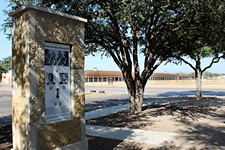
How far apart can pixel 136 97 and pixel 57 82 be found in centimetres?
866

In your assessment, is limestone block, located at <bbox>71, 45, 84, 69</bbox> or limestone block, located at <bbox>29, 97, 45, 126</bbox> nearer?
limestone block, located at <bbox>29, 97, 45, 126</bbox>

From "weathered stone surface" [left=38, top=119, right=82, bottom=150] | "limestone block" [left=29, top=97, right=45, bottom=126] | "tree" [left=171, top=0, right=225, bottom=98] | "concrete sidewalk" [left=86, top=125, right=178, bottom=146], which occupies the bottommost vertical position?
"concrete sidewalk" [left=86, top=125, right=178, bottom=146]

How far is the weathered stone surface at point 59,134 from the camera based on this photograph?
19.1 feet

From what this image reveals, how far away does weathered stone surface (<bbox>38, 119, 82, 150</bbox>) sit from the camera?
582 centimetres

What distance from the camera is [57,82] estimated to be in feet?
20.3

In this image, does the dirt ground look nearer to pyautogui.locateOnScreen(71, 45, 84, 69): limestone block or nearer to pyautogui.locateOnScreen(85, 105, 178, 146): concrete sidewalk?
pyautogui.locateOnScreen(85, 105, 178, 146): concrete sidewalk

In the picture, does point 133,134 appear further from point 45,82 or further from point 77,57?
point 45,82

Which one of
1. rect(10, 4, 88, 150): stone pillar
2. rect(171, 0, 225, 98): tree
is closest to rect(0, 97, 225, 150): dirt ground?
rect(10, 4, 88, 150): stone pillar

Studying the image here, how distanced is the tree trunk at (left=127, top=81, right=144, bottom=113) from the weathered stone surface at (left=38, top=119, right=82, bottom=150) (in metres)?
7.97

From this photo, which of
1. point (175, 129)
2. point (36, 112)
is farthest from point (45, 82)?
point (175, 129)

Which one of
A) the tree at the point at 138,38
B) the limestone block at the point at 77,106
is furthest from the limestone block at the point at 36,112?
the tree at the point at 138,38

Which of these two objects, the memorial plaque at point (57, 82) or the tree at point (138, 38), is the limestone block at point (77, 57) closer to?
the memorial plaque at point (57, 82)

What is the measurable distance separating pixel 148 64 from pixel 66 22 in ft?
27.6

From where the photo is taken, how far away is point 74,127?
6578mm
